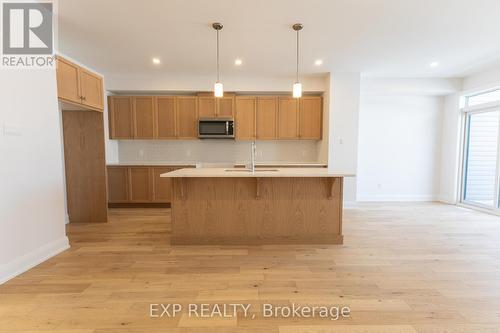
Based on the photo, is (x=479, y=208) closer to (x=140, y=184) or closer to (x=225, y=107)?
(x=225, y=107)

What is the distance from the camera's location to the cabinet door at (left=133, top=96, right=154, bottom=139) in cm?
497

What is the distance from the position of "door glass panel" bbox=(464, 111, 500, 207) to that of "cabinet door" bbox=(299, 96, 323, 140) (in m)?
3.17

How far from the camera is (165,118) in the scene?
5.02 metres

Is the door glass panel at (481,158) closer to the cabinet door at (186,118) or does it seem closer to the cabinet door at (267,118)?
the cabinet door at (267,118)

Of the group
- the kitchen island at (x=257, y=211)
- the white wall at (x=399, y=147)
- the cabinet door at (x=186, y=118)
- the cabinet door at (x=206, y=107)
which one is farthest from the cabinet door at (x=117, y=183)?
the white wall at (x=399, y=147)

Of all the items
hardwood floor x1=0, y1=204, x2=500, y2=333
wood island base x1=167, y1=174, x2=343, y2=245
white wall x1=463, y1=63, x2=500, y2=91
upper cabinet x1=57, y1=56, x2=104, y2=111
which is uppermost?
white wall x1=463, y1=63, x2=500, y2=91

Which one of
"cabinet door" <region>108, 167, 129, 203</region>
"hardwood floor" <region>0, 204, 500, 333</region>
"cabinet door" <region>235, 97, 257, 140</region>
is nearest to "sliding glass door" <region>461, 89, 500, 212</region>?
"hardwood floor" <region>0, 204, 500, 333</region>

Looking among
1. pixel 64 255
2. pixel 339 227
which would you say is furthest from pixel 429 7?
pixel 64 255

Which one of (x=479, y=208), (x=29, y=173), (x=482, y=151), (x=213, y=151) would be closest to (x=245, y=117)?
(x=213, y=151)

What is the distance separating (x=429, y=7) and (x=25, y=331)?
4470 mm

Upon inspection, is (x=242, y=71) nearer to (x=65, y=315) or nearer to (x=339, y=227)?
(x=339, y=227)

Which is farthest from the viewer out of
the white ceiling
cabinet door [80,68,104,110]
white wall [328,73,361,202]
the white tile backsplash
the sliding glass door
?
the white tile backsplash

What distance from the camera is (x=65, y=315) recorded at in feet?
5.68

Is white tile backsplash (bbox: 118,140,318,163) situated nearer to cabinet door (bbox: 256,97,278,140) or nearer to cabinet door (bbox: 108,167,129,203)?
cabinet door (bbox: 256,97,278,140)
